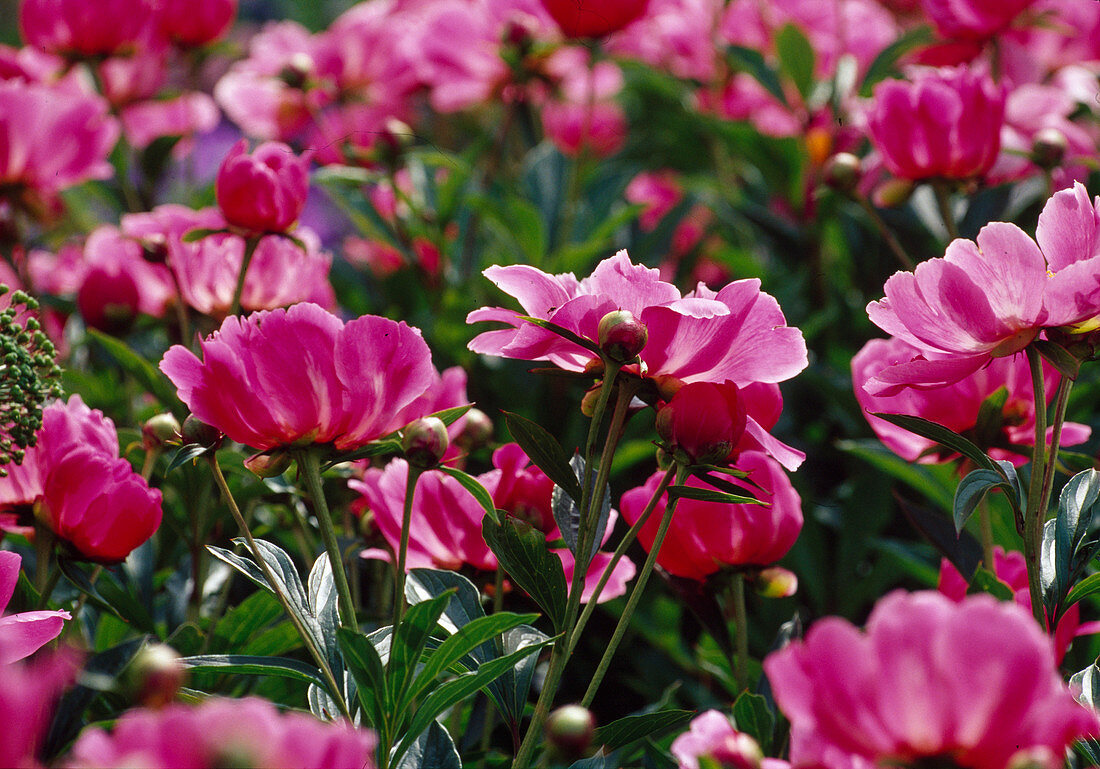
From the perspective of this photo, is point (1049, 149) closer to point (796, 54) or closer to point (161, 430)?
point (796, 54)

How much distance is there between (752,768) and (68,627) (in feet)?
1.81

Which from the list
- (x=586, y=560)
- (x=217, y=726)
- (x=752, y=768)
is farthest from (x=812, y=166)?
(x=217, y=726)

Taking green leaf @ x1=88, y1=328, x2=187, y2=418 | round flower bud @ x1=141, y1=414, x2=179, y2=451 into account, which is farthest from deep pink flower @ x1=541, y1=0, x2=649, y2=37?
round flower bud @ x1=141, y1=414, x2=179, y2=451

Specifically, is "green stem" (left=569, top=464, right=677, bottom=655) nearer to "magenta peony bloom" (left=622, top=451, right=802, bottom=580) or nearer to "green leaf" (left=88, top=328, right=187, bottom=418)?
"magenta peony bloom" (left=622, top=451, right=802, bottom=580)

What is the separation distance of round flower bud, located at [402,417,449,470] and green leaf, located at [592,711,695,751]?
0.58 feet

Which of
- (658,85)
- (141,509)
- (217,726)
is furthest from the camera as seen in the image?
(658,85)

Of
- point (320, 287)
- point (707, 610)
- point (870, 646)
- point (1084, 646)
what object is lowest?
point (1084, 646)

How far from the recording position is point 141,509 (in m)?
0.66

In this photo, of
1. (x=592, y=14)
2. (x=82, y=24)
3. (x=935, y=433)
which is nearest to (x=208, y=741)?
(x=935, y=433)

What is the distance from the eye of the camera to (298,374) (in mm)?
549

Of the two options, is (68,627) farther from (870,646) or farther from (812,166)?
(812,166)

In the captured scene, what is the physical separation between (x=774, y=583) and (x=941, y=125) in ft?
1.40

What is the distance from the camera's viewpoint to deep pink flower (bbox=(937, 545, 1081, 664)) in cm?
63

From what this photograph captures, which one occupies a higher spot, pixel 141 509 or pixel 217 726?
pixel 217 726
